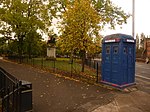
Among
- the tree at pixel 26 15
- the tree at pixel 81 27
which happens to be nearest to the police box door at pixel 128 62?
the tree at pixel 81 27

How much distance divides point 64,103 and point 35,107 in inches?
46.7

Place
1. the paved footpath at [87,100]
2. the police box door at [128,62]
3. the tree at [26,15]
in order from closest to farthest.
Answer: the paved footpath at [87,100] < the police box door at [128,62] < the tree at [26,15]

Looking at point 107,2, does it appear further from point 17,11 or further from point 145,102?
point 145,102

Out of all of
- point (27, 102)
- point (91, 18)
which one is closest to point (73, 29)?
point (91, 18)

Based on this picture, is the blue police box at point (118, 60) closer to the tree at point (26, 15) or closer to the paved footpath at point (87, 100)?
the paved footpath at point (87, 100)

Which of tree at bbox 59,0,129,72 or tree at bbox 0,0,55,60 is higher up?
tree at bbox 0,0,55,60

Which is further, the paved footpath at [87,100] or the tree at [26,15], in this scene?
the tree at [26,15]

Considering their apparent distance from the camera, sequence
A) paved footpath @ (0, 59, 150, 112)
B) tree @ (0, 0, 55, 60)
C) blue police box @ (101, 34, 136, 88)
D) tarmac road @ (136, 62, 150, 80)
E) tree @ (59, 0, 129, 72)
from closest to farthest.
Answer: paved footpath @ (0, 59, 150, 112) < blue police box @ (101, 34, 136, 88) < tree @ (59, 0, 129, 72) < tarmac road @ (136, 62, 150, 80) < tree @ (0, 0, 55, 60)

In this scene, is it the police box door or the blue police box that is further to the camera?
the police box door

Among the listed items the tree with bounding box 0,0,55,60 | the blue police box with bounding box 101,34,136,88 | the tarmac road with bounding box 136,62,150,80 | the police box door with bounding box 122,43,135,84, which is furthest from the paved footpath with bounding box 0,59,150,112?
the tree with bounding box 0,0,55,60

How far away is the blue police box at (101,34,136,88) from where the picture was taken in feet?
33.9

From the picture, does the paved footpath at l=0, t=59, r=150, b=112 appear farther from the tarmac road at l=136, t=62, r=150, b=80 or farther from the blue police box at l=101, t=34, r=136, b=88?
the tarmac road at l=136, t=62, r=150, b=80

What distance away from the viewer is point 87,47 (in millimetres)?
16281

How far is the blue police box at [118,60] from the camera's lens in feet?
33.9
